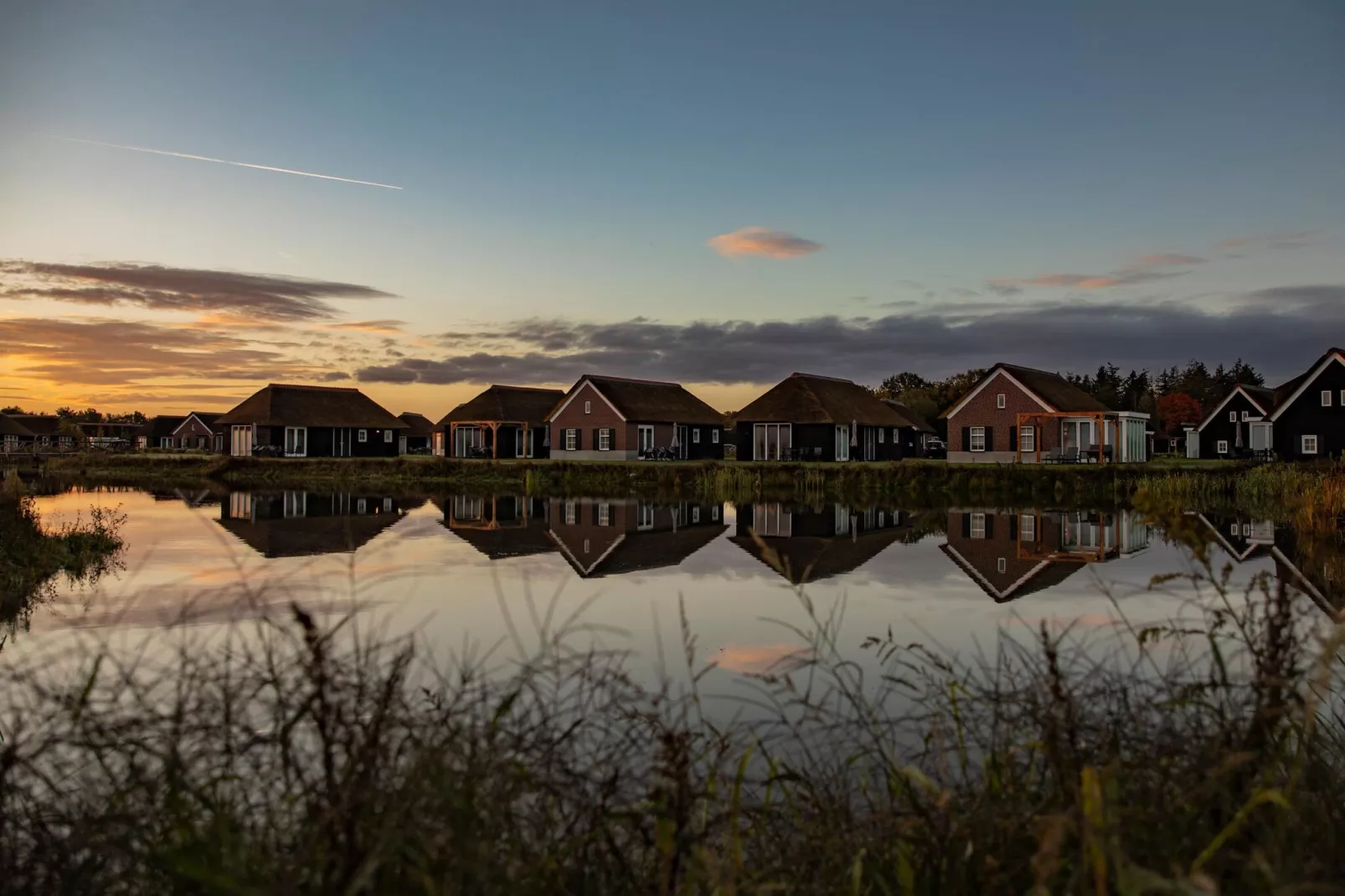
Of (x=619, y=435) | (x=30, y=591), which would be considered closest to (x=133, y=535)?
(x=30, y=591)

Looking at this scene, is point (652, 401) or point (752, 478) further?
point (652, 401)

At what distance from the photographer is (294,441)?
6247cm

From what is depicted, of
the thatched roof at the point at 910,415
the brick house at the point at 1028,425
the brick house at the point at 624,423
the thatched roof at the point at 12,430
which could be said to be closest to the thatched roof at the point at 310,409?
the brick house at the point at 624,423

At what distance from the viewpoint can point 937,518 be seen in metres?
26.5

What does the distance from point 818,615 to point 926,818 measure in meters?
7.88

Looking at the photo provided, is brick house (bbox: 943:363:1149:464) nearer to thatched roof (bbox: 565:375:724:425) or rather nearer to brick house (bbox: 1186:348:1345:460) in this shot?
brick house (bbox: 1186:348:1345:460)

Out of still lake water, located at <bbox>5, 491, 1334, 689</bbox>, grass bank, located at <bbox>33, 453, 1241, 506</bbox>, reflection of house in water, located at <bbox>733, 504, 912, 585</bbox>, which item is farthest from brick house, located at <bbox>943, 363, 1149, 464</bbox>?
still lake water, located at <bbox>5, 491, 1334, 689</bbox>

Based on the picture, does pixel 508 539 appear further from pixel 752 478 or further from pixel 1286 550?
pixel 752 478

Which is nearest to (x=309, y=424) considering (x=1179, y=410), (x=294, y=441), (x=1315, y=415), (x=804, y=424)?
(x=294, y=441)

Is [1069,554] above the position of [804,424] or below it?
below

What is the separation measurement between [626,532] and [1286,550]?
45.0 ft

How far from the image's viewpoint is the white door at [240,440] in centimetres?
6225

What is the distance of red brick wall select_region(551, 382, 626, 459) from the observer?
172 feet

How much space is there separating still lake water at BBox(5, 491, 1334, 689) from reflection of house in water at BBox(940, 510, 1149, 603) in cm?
10
